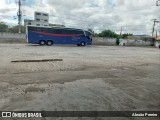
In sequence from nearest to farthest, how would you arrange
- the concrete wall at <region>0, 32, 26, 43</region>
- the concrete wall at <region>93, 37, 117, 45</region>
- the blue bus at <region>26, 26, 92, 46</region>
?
1. the blue bus at <region>26, 26, 92, 46</region>
2. the concrete wall at <region>0, 32, 26, 43</region>
3. the concrete wall at <region>93, 37, 117, 45</region>

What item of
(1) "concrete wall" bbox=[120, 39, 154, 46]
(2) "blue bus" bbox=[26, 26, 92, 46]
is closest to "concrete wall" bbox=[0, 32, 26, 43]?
(2) "blue bus" bbox=[26, 26, 92, 46]

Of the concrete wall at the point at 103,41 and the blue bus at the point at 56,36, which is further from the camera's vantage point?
the concrete wall at the point at 103,41

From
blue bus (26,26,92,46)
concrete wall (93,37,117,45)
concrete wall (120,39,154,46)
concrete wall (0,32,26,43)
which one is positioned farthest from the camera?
concrete wall (120,39,154,46)

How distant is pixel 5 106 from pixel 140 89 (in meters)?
4.49

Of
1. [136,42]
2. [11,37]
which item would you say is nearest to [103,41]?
[136,42]

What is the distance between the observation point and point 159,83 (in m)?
7.71

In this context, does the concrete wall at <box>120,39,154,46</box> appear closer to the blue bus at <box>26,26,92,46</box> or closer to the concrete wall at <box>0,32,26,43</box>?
the blue bus at <box>26,26,92,46</box>

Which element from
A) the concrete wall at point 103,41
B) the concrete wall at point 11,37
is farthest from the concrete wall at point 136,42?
the concrete wall at point 11,37

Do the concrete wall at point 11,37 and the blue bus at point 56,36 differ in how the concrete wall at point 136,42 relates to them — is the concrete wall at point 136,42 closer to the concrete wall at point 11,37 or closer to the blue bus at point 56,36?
the blue bus at point 56,36

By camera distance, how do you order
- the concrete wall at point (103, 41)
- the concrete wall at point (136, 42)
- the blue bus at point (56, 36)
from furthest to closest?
the concrete wall at point (136, 42) → the concrete wall at point (103, 41) → the blue bus at point (56, 36)

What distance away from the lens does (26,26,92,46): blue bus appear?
27.6m

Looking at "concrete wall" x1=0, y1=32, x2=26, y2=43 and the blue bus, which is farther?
"concrete wall" x1=0, y1=32, x2=26, y2=43

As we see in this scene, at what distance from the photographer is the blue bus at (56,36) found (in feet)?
90.6

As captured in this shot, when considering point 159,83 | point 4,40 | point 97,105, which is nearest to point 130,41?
point 4,40
